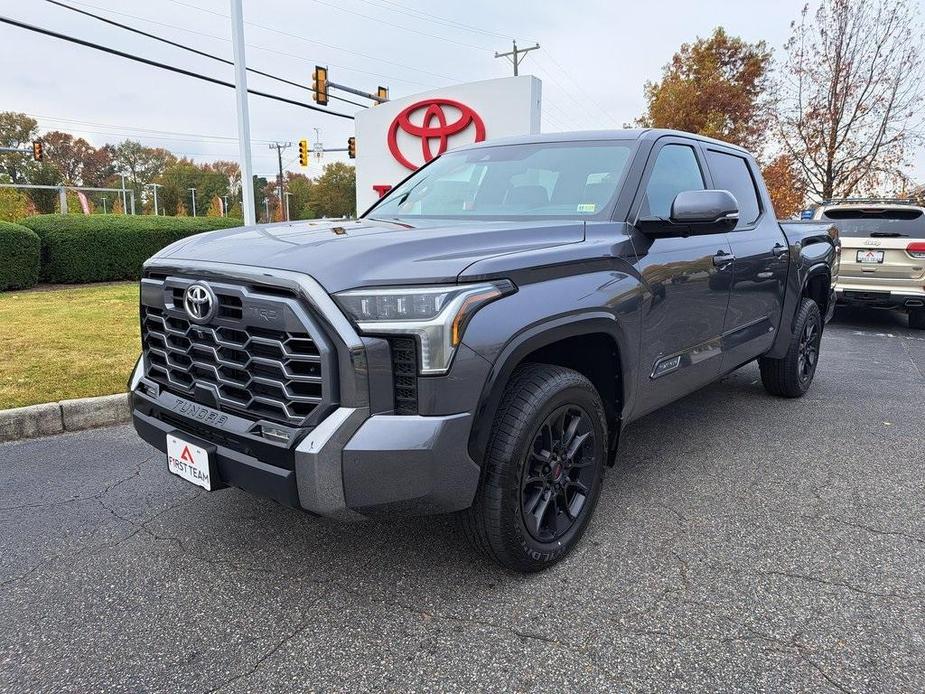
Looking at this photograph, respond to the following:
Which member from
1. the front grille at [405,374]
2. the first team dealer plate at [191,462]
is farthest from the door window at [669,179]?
the first team dealer plate at [191,462]

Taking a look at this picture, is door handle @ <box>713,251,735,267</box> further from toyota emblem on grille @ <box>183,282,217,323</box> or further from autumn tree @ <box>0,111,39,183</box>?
autumn tree @ <box>0,111,39,183</box>

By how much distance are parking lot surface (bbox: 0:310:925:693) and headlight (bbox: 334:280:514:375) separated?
1022 mm

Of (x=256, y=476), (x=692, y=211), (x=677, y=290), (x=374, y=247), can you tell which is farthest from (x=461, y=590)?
(x=692, y=211)

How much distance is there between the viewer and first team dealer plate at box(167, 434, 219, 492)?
7.89ft

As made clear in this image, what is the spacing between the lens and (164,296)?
2635 mm

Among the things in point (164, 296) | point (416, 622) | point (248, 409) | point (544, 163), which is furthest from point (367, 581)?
point (544, 163)

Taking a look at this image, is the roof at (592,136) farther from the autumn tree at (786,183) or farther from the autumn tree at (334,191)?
the autumn tree at (334,191)

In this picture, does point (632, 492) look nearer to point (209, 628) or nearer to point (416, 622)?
point (416, 622)

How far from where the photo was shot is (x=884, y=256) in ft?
30.4

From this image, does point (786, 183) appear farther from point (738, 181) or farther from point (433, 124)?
point (738, 181)

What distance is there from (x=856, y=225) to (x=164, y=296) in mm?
10092

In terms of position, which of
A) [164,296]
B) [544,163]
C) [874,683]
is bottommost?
[874,683]

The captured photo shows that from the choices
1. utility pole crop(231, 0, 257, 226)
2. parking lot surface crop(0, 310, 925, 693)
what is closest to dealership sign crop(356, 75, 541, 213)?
utility pole crop(231, 0, 257, 226)

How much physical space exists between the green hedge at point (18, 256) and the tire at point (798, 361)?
11.0m
